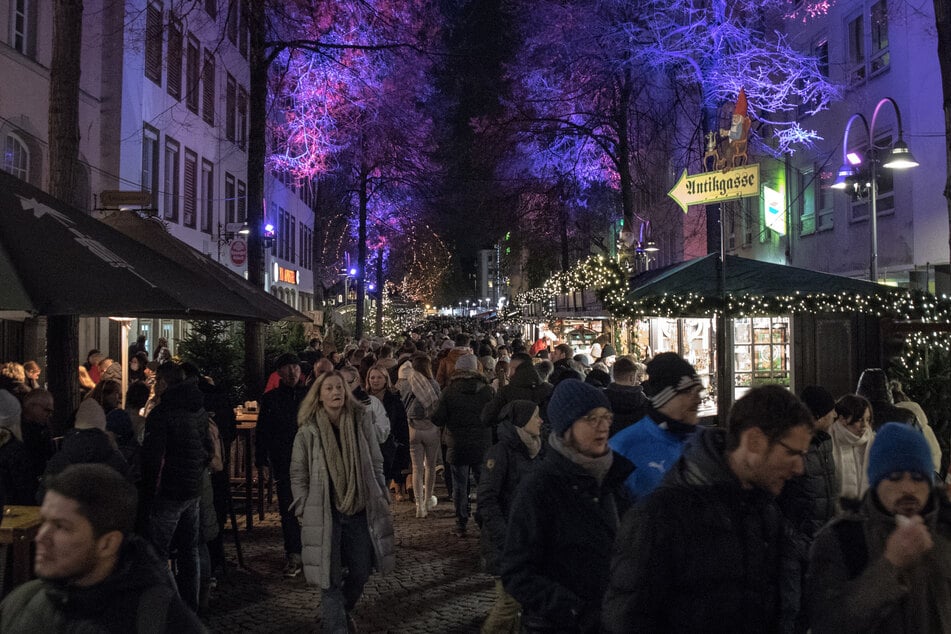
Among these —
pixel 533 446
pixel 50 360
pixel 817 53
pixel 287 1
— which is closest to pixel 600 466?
pixel 533 446

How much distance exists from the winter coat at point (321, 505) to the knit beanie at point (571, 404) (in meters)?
2.41

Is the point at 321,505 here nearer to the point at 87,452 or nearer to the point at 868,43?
the point at 87,452

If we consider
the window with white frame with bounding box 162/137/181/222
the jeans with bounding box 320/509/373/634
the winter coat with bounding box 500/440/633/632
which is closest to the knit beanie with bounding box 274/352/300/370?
the jeans with bounding box 320/509/373/634

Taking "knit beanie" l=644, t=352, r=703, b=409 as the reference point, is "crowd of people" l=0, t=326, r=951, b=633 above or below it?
below

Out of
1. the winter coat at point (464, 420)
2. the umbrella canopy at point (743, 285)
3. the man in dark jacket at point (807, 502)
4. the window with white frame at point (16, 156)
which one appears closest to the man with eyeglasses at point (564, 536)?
the man in dark jacket at point (807, 502)

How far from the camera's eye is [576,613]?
3373mm

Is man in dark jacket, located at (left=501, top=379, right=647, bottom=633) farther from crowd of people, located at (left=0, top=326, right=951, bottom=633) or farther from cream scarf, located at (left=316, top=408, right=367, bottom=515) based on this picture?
cream scarf, located at (left=316, top=408, right=367, bottom=515)

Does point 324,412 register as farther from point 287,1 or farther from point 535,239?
point 535,239

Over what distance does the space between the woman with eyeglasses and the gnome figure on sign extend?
5.09 meters

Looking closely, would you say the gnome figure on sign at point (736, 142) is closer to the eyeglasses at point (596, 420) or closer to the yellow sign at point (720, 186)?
the yellow sign at point (720, 186)

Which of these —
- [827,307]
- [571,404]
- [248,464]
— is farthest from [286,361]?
[827,307]

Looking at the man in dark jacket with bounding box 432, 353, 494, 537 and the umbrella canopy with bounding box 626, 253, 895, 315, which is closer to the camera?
the man in dark jacket with bounding box 432, 353, 494, 537

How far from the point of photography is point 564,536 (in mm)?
3500

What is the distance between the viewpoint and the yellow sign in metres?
10.3
